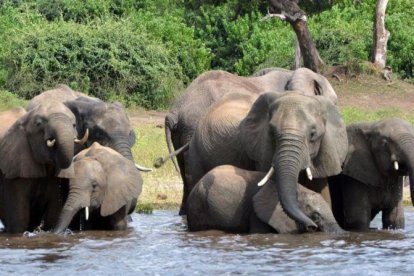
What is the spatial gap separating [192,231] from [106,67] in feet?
41.8

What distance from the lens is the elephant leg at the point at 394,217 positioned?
531 inches

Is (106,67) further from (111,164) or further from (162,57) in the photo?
(111,164)

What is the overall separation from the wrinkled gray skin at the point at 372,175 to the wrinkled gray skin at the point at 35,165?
255 centimetres

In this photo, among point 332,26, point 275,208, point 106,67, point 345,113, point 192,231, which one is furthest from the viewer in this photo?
point 332,26

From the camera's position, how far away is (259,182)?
12867 mm

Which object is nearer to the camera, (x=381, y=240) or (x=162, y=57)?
(x=381, y=240)

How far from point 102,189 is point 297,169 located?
6.98ft

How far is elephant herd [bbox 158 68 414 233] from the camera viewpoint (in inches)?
494

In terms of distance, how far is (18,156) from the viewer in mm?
13172

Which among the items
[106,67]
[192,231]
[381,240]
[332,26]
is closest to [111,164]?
[192,231]

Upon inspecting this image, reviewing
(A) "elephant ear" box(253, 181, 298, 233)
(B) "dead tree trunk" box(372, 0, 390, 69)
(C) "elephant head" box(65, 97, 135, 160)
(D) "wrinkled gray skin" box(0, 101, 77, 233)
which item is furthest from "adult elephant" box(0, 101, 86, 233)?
(B) "dead tree trunk" box(372, 0, 390, 69)

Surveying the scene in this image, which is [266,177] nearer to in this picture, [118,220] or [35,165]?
[118,220]

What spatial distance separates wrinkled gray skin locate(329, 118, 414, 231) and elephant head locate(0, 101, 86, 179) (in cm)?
255

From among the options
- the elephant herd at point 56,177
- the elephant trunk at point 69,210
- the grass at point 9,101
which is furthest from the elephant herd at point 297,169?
the grass at point 9,101
